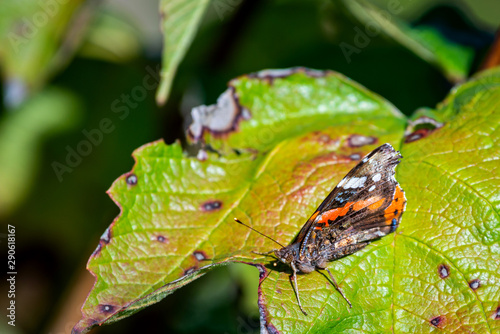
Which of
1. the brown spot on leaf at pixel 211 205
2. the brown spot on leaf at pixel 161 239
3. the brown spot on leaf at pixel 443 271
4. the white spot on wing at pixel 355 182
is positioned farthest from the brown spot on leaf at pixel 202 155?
the brown spot on leaf at pixel 443 271

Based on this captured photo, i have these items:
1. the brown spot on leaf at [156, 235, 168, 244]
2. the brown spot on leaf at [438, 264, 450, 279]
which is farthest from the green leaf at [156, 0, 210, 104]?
the brown spot on leaf at [438, 264, 450, 279]

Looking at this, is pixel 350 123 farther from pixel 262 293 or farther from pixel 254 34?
pixel 254 34

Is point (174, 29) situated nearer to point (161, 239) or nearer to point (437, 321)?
point (161, 239)

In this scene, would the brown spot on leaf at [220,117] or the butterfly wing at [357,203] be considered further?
the brown spot on leaf at [220,117]

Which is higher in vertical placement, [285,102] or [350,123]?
[285,102]

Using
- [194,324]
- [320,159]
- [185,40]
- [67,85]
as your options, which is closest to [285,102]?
[320,159]

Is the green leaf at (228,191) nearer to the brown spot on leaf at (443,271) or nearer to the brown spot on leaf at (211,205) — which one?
the brown spot on leaf at (211,205)

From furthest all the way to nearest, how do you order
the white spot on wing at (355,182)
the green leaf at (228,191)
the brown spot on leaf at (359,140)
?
the brown spot on leaf at (359,140) → the white spot on wing at (355,182) → the green leaf at (228,191)
